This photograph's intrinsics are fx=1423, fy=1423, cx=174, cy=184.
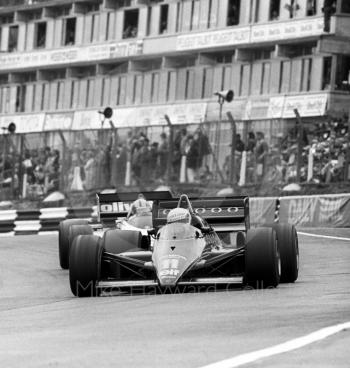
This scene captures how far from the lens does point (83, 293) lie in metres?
14.8

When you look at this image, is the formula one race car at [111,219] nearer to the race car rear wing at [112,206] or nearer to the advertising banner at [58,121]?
the race car rear wing at [112,206]

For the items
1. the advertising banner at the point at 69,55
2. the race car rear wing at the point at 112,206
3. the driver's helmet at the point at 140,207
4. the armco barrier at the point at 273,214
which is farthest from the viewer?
the advertising banner at the point at 69,55

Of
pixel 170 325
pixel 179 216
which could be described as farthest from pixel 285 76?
pixel 170 325

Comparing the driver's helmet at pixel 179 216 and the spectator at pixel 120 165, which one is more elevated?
the driver's helmet at pixel 179 216

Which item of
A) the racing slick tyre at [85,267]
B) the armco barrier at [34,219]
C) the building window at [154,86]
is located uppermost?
the building window at [154,86]

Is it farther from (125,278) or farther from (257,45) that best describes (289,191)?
(257,45)

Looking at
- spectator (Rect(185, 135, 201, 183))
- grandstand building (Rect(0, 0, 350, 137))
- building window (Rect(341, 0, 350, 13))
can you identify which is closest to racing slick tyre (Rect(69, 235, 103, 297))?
spectator (Rect(185, 135, 201, 183))

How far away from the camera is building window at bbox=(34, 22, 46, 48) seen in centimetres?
6861

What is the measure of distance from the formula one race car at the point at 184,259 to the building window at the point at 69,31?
5097 cm

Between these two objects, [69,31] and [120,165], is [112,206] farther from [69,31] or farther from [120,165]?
[69,31]

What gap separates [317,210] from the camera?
30.5 meters

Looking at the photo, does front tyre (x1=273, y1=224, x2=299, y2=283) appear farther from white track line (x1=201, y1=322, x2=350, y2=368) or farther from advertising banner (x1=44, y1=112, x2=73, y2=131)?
advertising banner (x1=44, y1=112, x2=73, y2=131)

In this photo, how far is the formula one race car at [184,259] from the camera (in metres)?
14.5

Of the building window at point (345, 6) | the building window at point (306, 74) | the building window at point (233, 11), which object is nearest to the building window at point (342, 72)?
the building window at point (306, 74)
